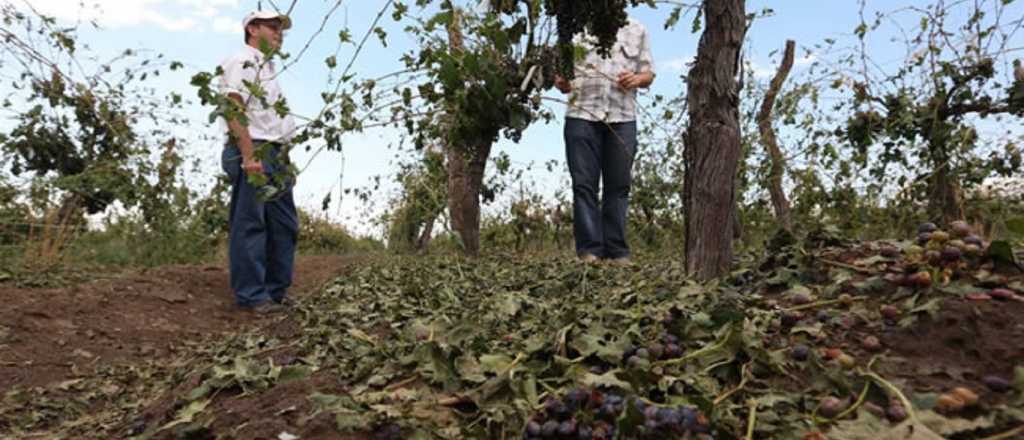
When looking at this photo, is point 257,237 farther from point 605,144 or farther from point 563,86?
point 605,144

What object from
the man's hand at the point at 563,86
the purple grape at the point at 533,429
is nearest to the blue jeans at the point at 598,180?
the man's hand at the point at 563,86

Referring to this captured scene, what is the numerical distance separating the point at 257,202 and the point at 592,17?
8.64 ft

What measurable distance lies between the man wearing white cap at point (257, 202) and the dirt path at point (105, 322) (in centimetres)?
28

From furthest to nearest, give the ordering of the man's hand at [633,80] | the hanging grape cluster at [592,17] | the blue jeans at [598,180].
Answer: the blue jeans at [598,180]
the man's hand at [633,80]
the hanging grape cluster at [592,17]

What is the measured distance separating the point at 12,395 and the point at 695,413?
3.03 metres

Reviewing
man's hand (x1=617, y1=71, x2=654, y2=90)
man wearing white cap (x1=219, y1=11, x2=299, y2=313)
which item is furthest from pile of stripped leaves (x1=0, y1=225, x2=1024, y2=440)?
man's hand (x1=617, y1=71, x2=654, y2=90)

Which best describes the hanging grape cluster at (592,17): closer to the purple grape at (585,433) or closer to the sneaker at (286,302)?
the purple grape at (585,433)

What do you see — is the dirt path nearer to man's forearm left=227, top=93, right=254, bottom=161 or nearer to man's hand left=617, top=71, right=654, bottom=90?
man's forearm left=227, top=93, right=254, bottom=161

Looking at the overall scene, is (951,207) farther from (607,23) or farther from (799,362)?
(799,362)

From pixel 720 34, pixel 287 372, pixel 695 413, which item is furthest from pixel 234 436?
pixel 720 34

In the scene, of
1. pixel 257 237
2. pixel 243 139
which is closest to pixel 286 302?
pixel 257 237

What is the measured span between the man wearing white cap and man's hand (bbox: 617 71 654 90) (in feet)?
7.06

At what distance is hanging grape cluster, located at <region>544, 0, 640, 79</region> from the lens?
2.84 metres

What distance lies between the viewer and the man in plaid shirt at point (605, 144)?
5012 mm
